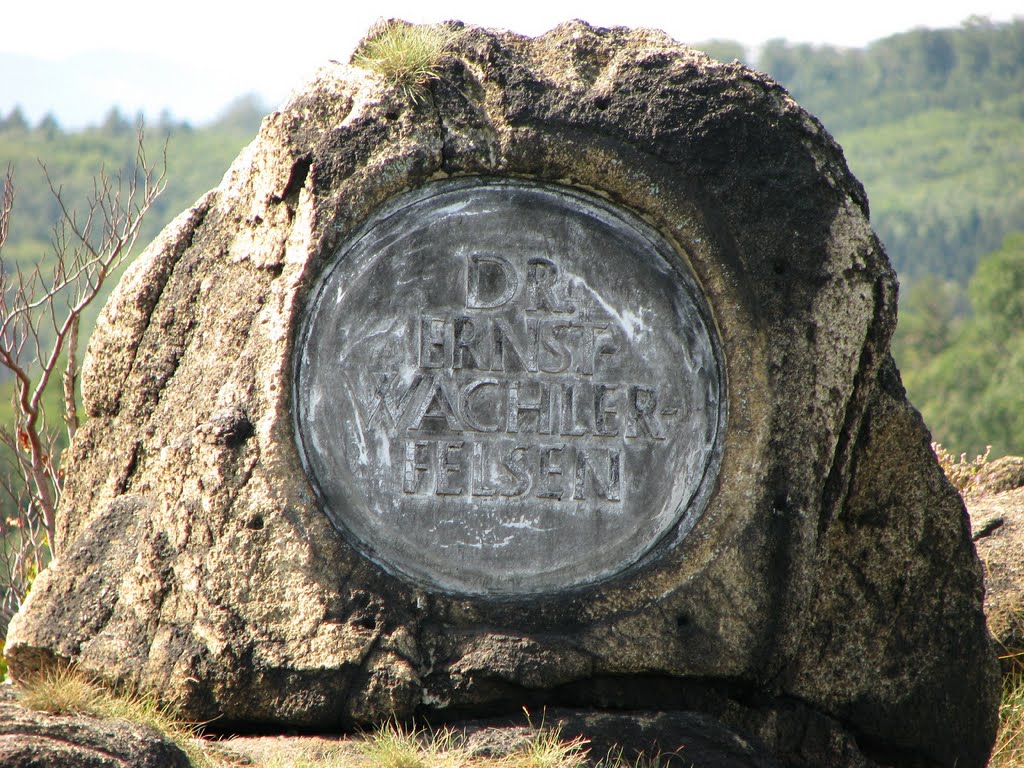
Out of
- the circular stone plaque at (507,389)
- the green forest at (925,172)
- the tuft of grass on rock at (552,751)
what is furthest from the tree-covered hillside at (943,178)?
the tuft of grass on rock at (552,751)

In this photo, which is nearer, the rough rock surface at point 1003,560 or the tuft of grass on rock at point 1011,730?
the tuft of grass on rock at point 1011,730

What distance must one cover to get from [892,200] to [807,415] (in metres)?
75.5

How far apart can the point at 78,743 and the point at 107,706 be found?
0.34 metres

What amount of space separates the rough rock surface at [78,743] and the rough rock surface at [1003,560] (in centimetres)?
379

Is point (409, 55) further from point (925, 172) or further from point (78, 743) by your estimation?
point (925, 172)

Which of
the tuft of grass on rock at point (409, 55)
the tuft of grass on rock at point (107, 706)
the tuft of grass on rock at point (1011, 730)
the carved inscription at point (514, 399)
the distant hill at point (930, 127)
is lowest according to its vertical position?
the tuft of grass on rock at point (1011, 730)

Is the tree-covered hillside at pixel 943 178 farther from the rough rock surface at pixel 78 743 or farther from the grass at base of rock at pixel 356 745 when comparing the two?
the rough rock surface at pixel 78 743

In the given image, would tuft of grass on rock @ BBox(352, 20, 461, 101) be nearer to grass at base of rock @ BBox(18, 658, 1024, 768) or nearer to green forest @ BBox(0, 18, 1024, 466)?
grass at base of rock @ BBox(18, 658, 1024, 768)

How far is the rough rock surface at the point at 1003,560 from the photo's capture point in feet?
18.6

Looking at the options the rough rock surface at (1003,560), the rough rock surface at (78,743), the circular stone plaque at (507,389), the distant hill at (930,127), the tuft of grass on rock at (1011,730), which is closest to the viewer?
the rough rock surface at (78,743)

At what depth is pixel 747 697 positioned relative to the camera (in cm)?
426

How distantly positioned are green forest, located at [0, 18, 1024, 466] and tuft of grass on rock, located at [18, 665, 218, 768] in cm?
2309

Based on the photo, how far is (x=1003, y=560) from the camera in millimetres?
5840

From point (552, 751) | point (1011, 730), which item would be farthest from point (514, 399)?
point (1011, 730)
